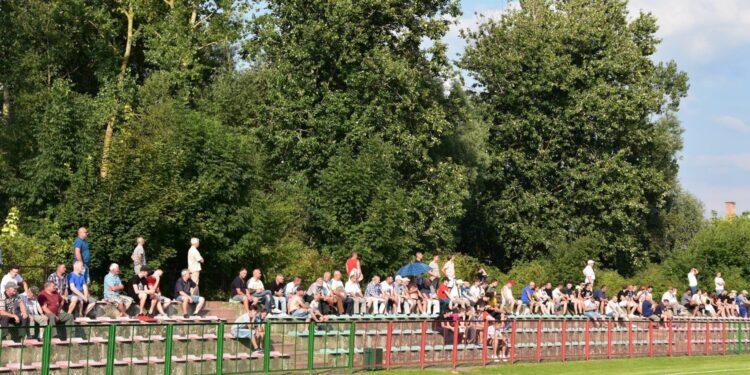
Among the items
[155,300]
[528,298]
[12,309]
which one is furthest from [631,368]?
[12,309]

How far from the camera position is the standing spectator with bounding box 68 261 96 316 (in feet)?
72.5

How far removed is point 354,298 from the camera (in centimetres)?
2897

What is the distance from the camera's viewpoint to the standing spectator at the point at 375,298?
2954cm

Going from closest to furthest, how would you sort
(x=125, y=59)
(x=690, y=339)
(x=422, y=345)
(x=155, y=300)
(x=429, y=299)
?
(x=155, y=300) → (x=422, y=345) → (x=429, y=299) → (x=690, y=339) → (x=125, y=59)

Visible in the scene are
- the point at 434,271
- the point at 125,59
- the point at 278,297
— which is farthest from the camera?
the point at 125,59

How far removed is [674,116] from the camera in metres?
70.9

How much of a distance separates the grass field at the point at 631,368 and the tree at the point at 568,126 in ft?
68.3

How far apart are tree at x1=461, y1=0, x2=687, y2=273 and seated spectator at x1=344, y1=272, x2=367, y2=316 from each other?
2848 cm

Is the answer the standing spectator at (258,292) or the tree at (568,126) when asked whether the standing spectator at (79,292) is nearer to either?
the standing spectator at (258,292)

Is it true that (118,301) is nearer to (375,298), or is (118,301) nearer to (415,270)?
(375,298)

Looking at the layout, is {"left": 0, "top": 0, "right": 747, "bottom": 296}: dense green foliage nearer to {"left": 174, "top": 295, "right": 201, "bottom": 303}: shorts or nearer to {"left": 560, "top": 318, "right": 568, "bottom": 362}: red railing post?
{"left": 174, "top": 295, "right": 201, "bottom": 303}: shorts

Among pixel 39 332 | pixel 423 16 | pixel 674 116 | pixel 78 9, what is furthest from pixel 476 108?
pixel 39 332

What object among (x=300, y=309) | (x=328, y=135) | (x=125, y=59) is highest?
(x=125, y=59)

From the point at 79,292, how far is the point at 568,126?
128 ft
